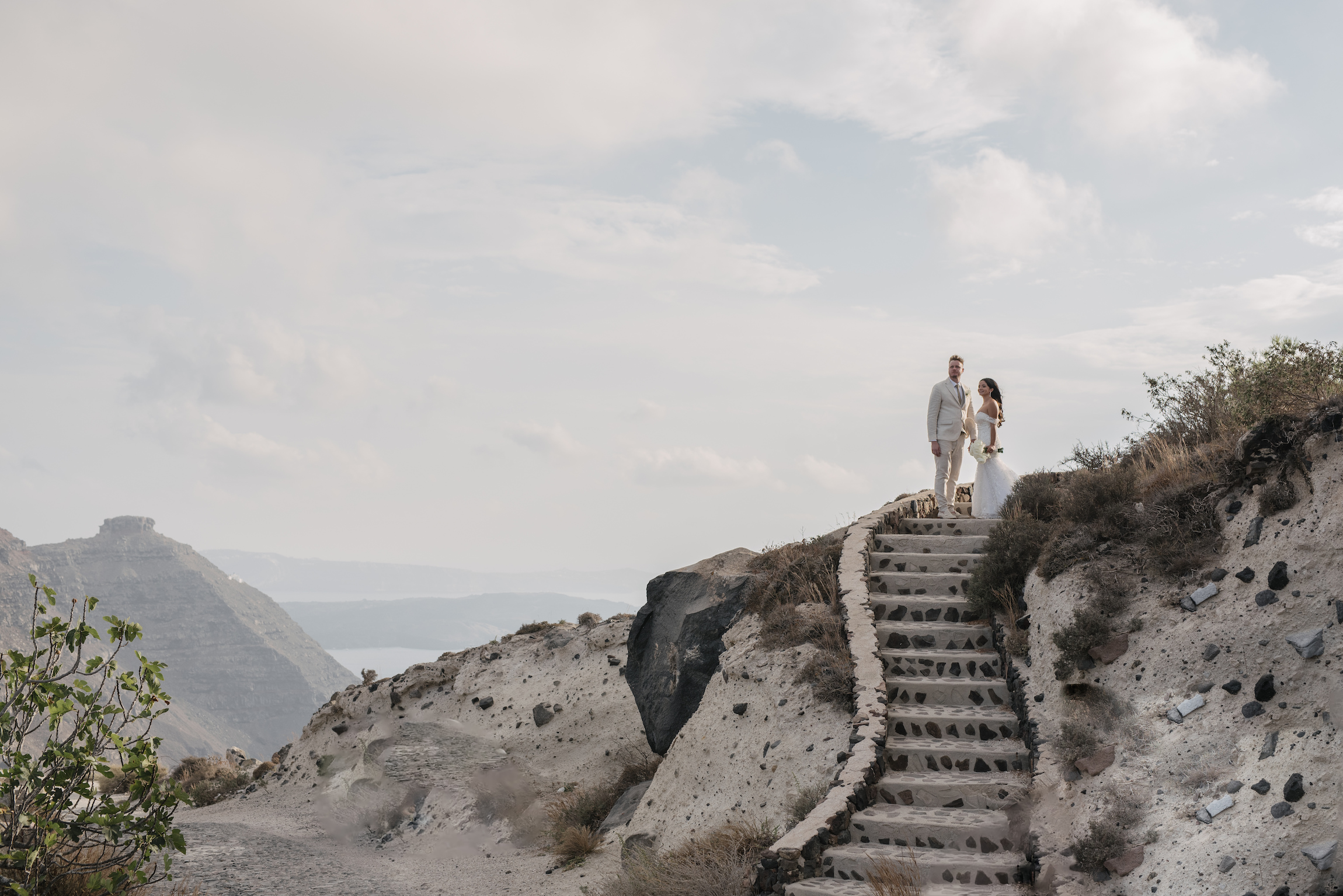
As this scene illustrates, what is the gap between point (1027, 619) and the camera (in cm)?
1089

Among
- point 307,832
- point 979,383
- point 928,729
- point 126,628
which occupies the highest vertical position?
point 979,383

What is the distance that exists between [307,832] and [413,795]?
6.39 ft

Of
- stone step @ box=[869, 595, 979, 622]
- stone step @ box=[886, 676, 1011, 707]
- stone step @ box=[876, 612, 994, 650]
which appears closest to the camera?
stone step @ box=[886, 676, 1011, 707]

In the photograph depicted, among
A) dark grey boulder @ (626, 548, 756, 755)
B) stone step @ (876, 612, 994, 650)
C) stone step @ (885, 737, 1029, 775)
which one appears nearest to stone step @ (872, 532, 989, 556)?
stone step @ (876, 612, 994, 650)

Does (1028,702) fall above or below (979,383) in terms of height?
below

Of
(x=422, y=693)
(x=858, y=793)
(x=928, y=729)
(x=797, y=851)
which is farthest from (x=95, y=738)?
(x=422, y=693)

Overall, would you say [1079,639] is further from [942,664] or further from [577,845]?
[577,845]

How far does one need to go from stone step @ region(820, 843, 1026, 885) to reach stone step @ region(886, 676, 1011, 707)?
2382mm

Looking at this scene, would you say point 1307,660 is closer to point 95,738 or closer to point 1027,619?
point 1027,619

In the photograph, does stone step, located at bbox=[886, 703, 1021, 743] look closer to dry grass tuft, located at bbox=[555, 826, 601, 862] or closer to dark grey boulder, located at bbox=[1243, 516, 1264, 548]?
dark grey boulder, located at bbox=[1243, 516, 1264, 548]

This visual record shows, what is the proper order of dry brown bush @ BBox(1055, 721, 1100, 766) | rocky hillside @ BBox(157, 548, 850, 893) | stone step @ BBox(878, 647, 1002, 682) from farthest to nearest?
1. rocky hillside @ BBox(157, 548, 850, 893)
2. stone step @ BBox(878, 647, 1002, 682)
3. dry brown bush @ BBox(1055, 721, 1100, 766)

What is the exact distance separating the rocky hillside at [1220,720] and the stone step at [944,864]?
38 centimetres

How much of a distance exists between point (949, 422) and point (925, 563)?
→ 9.75 ft

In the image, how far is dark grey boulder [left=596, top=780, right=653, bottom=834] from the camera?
13172 millimetres
